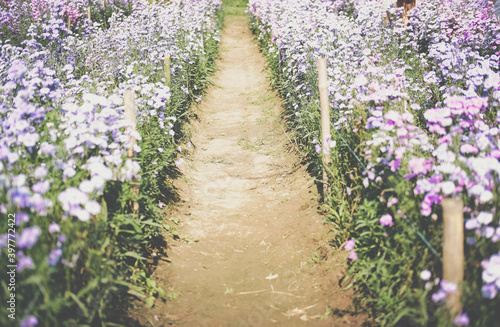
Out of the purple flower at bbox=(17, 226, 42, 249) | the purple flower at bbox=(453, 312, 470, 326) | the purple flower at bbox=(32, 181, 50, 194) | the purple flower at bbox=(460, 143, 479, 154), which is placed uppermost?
the purple flower at bbox=(460, 143, 479, 154)

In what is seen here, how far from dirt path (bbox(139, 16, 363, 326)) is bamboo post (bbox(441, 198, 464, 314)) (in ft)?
3.58

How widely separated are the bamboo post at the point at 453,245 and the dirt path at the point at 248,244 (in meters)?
1.09

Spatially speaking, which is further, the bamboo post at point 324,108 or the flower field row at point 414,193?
the bamboo post at point 324,108

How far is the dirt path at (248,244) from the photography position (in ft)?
11.9

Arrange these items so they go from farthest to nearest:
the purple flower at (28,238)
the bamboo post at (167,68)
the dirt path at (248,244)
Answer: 1. the bamboo post at (167,68)
2. the dirt path at (248,244)
3. the purple flower at (28,238)

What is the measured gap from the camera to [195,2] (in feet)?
49.5

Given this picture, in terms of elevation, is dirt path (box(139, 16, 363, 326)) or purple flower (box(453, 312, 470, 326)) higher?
purple flower (box(453, 312, 470, 326))

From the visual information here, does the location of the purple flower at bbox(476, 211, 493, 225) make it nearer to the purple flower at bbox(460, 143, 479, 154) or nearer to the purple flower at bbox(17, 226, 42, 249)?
the purple flower at bbox(460, 143, 479, 154)

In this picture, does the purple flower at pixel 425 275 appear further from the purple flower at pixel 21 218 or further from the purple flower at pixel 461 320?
the purple flower at pixel 21 218

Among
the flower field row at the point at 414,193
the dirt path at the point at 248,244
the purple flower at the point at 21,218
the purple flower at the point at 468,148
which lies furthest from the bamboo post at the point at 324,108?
the purple flower at the point at 21,218

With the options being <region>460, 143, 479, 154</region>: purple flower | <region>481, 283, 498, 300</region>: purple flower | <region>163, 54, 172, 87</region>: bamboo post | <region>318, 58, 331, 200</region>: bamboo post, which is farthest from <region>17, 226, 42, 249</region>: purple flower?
<region>163, 54, 172, 87</region>: bamboo post

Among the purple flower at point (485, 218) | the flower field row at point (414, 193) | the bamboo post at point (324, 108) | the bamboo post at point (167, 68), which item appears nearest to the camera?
the purple flower at point (485, 218)

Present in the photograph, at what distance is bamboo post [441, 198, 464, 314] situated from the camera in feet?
7.32

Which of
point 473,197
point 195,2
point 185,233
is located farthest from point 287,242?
point 195,2
